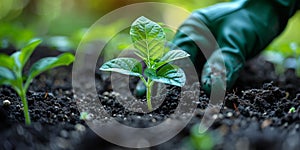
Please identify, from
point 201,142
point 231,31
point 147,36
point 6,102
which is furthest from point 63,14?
point 201,142

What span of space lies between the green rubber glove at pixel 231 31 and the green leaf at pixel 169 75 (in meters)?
0.29

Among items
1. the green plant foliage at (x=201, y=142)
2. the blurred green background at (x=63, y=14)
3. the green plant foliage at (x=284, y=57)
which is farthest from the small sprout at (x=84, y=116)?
the blurred green background at (x=63, y=14)

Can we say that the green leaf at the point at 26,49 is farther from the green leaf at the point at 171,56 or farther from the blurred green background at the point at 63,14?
the blurred green background at the point at 63,14

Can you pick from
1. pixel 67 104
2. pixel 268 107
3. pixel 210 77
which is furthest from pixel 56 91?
pixel 268 107

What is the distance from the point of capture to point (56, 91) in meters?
1.42

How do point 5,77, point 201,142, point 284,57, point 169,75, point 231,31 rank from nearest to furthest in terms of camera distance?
point 201,142
point 5,77
point 169,75
point 231,31
point 284,57

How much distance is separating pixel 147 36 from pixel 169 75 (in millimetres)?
120

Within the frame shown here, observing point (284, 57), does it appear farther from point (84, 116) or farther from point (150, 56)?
point (84, 116)

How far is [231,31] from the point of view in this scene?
140 centimetres

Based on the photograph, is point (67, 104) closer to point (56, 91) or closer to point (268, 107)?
point (56, 91)

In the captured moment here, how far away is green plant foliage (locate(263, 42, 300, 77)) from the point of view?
5.52 feet

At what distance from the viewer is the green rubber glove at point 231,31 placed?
1.34 meters

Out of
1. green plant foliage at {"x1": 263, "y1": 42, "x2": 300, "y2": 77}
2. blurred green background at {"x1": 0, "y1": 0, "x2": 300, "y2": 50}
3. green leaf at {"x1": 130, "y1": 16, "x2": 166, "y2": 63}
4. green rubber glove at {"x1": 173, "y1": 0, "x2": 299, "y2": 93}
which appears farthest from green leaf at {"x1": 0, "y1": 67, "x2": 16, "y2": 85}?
blurred green background at {"x1": 0, "y1": 0, "x2": 300, "y2": 50}

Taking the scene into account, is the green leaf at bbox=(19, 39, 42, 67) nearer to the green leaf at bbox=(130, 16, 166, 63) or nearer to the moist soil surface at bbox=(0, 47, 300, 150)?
the moist soil surface at bbox=(0, 47, 300, 150)
